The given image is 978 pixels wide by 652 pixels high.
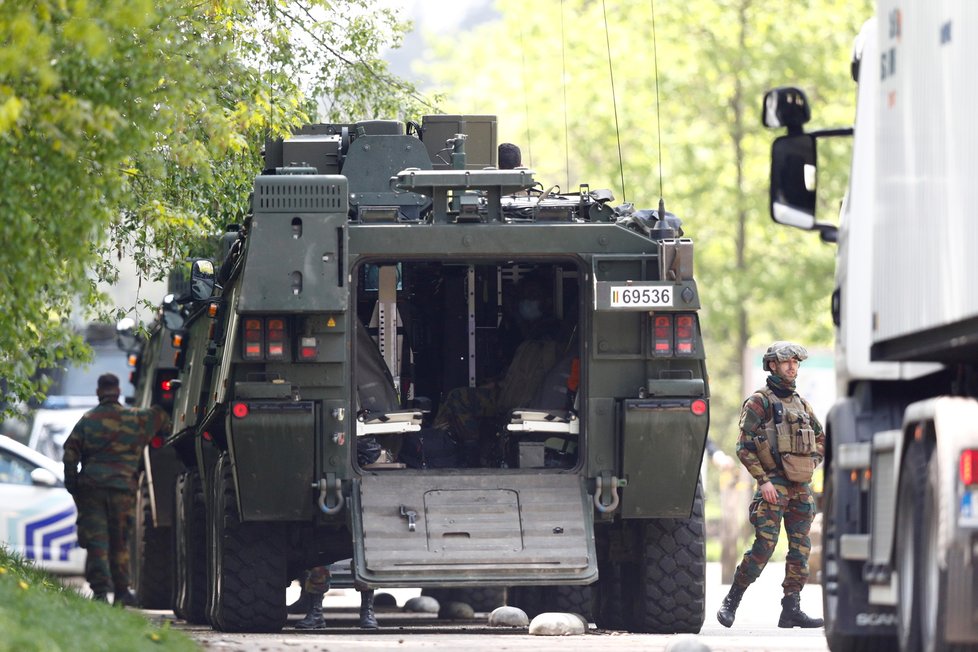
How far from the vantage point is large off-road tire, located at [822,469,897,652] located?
32.5ft

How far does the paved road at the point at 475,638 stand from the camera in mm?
11898

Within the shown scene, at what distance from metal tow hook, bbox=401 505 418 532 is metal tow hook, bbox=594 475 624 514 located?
105cm

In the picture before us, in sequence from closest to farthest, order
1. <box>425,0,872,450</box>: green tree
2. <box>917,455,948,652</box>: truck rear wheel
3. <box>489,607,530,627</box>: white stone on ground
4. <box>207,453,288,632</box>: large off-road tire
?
1. <box>917,455,948,652</box>: truck rear wheel
2. <box>207,453,288,632</box>: large off-road tire
3. <box>489,607,530,627</box>: white stone on ground
4. <box>425,0,872,450</box>: green tree

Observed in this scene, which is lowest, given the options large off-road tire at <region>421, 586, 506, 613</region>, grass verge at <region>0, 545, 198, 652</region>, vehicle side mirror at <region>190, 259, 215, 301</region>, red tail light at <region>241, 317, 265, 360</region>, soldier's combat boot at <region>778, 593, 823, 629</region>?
large off-road tire at <region>421, 586, 506, 613</region>

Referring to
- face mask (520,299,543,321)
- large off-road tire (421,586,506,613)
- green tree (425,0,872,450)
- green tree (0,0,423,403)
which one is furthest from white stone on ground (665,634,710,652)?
green tree (425,0,872,450)

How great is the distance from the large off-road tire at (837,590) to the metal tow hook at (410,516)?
3269 millimetres

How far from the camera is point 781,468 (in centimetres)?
1483

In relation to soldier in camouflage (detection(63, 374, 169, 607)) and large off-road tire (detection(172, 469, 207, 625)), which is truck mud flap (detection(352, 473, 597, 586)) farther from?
soldier in camouflage (detection(63, 374, 169, 607))

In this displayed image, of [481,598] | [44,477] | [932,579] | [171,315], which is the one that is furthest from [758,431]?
[44,477]

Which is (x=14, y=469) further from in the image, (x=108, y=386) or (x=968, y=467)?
(x=968, y=467)

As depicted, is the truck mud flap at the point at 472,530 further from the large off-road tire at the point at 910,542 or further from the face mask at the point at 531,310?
the large off-road tire at the point at 910,542

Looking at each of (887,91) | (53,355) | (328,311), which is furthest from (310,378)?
(887,91)

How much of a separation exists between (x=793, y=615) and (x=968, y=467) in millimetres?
7291

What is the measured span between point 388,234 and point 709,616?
558cm
